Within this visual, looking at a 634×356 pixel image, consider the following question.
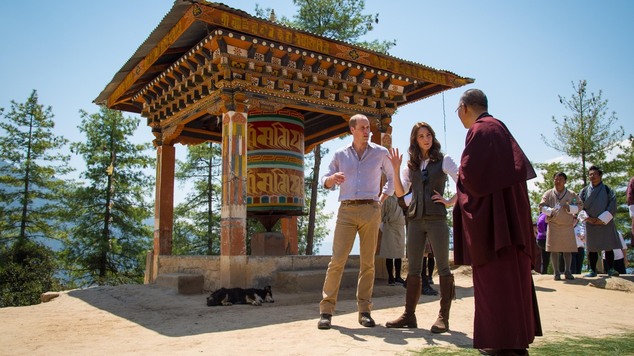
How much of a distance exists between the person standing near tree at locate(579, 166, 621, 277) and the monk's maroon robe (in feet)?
21.1

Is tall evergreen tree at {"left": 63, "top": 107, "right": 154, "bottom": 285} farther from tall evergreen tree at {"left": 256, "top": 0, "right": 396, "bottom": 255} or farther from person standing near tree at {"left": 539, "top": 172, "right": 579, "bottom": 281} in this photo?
person standing near tree at {"left": 539, "top": 172, "right": 579, "bottom": 281}

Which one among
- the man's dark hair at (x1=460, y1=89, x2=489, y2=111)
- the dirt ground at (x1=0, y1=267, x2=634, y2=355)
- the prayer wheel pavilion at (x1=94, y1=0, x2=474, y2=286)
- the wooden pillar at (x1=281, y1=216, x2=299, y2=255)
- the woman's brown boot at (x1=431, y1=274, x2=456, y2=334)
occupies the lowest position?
the dirt ground at (x1=0, y1=267, x2=634, y2=355)

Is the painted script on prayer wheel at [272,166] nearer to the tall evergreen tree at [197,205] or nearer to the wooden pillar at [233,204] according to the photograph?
the wooden pillar at [233,204]

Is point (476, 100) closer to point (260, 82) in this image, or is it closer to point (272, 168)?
point (260, 82)

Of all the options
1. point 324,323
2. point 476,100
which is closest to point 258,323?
point 324,323

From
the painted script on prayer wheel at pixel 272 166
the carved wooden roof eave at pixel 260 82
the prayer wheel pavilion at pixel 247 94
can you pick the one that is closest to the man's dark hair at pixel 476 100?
the prayer wheel pavilion at pixel 247 94

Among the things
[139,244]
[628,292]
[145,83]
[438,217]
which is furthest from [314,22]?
[438,217]

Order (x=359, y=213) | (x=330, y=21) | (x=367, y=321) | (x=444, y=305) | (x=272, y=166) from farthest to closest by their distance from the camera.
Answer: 1. (x=330, y=21)
2. (x=272, y=166)
3. (x=359, y=213)
4. (x=367, y=321)
5. (x=444, y=305)

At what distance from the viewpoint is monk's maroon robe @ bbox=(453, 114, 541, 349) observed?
2711 millimetres

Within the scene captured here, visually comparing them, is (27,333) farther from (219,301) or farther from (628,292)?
(628,292)

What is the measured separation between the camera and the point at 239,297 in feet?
20.6

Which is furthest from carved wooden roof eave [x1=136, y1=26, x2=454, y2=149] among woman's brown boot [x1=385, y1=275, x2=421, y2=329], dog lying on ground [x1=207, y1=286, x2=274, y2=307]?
woman's brown boot [x1=385, y1=275, x2=421, y2=329]

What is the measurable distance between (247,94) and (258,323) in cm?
419

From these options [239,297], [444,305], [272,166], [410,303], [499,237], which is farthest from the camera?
[272,166]
